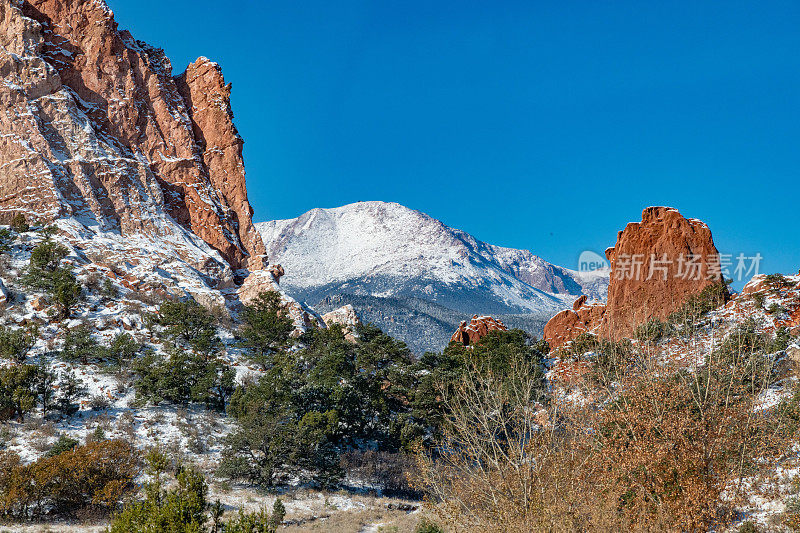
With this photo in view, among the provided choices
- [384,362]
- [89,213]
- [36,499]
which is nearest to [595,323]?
[384,362]

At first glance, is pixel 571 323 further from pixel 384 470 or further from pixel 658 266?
pixel 384 470

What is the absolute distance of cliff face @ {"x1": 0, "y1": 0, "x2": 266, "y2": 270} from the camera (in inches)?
2219

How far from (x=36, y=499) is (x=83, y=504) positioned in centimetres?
181

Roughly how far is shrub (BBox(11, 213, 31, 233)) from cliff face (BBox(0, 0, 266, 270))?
55.6 inches

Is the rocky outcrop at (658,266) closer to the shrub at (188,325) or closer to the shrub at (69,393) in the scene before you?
the shrub at (188,325)

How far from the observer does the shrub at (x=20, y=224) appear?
51344 mm

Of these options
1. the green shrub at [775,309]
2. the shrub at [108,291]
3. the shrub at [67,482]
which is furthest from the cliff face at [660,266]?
the shrub at [108,291]

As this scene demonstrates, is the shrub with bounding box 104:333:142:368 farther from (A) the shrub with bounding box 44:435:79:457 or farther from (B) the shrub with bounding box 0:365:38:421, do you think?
(A) the shrub with bounding box 44:435:79:457

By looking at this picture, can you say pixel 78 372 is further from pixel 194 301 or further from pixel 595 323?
pixel 595 323

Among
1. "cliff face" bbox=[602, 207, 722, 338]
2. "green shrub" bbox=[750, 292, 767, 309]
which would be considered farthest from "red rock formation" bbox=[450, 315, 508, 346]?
"green shrub" bbox=[750, 292, 767, 309]

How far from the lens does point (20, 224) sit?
2021 inches

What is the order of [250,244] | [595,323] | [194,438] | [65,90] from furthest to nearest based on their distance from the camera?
1. [250,244]
2. [65,90]
3. [595,323]
4. [194,438]

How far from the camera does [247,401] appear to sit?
32625 mm

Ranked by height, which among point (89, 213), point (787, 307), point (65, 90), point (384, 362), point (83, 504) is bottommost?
point (83, 504)
